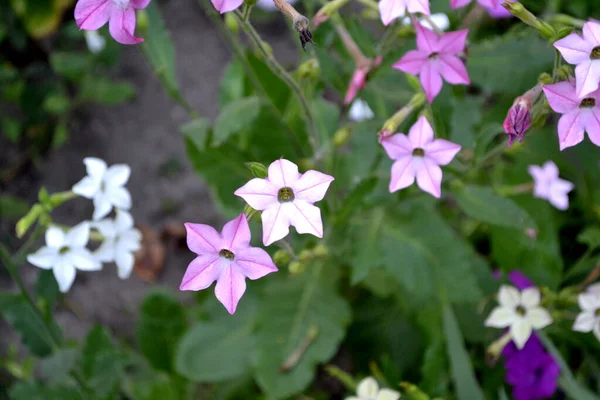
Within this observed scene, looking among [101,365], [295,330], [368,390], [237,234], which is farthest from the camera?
[295,330]

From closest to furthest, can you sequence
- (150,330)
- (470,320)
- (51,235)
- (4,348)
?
1. (51,235)
2. (470,320)
3. (150,330)
4. (4,348)

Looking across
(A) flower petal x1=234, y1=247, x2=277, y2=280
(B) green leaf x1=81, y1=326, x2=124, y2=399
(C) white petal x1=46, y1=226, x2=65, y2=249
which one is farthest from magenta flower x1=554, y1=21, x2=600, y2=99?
(B) green leaf x1=81, y1=326, x2=124, y2=399

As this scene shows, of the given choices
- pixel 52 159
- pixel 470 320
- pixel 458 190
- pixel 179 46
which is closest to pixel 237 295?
pixel 458 190

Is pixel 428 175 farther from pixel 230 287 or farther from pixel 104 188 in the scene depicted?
pixel 104 188

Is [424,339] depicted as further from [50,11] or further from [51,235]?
[50,11]

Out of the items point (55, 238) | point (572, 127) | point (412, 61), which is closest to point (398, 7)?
point (412, 61)
